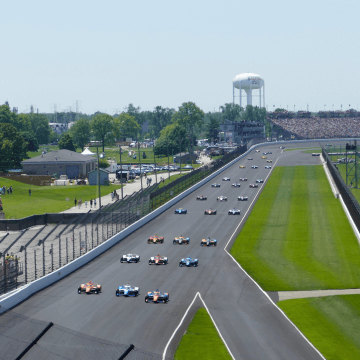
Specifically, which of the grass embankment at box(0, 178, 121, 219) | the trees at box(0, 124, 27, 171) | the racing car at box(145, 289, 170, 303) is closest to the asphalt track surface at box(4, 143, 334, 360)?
the racing car at box(145, 289, 170, 303)

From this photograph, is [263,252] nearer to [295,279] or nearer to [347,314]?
[295,279]

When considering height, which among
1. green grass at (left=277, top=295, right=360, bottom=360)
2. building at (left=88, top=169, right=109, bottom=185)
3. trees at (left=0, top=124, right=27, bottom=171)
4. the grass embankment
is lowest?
green grass at (left=277, top=295, right=360, bottom=360)

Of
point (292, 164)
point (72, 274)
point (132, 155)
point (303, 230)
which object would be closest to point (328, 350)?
point (72, 274)

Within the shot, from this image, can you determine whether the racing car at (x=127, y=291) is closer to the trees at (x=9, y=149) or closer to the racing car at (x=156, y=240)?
the racing car at (x=156, y=240)

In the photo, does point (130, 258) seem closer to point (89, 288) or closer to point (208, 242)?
point (208, 242)

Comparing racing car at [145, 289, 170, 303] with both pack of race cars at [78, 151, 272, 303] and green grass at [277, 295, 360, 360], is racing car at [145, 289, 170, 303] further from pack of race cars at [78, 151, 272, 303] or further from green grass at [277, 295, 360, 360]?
green grass at [277, 295, 360, 360]
